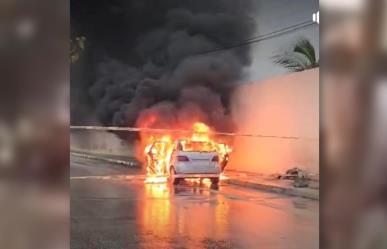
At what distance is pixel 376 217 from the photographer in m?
2.94

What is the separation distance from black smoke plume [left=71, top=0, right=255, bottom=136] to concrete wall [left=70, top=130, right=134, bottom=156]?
0.36m

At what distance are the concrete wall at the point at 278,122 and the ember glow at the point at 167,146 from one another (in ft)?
1.88

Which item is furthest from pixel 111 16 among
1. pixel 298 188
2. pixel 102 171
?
pixel 298 188

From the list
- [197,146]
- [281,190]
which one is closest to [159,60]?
[197,146]

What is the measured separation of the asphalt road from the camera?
261 inches

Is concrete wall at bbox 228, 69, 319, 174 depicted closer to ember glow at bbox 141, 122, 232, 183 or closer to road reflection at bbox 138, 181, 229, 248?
ember glow at bbox 141, 122, 232, 183

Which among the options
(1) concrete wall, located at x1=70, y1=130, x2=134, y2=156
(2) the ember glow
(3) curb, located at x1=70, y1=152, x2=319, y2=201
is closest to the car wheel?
(2) the ember glow

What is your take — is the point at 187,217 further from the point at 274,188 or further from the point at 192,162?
the point at 192,162

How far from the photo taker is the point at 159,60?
55.7 feet

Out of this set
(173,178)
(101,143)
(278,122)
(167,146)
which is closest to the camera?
(173,178)

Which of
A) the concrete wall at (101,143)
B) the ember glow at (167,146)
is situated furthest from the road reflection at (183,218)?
the concrete wall at (101,143)

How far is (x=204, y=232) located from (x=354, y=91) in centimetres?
457

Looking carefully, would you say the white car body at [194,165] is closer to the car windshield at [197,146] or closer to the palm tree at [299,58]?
the car windshield at [197,146]

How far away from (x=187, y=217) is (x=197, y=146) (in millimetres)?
6444
